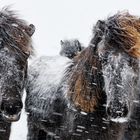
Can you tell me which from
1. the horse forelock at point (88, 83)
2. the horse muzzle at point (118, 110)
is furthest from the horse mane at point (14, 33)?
the horse muzzle at point (118, 110)

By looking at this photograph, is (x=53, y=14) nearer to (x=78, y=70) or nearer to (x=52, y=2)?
(x=52, y=2)

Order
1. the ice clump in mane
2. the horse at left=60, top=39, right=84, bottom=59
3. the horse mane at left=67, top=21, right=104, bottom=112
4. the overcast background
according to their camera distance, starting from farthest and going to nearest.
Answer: the overcast background, the horse at left=60, top=39, right=84, bottom=59, the ice clump in mane, the horse mane at left=67, top=21, right=104, bottom=112

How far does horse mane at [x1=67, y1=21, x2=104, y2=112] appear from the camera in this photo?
7441 millimetres

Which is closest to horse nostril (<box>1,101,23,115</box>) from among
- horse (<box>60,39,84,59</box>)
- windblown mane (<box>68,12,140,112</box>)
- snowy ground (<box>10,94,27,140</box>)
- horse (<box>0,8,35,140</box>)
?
horse (<box>0,8,35,140</box>)

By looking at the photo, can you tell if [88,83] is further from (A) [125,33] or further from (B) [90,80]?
(A) [125,33]

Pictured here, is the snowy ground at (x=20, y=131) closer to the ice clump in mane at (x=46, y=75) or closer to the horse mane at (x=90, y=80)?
the ice clump in mane at (x=46, y=75)

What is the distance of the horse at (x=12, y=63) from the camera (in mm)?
6418

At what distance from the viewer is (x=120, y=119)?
701 centimetres

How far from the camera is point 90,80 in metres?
7.48

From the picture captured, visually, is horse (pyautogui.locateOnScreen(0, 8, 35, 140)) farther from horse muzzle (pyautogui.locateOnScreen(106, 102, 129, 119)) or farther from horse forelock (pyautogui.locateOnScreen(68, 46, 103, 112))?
horse muzzle (pyautogui.locateOnScreen(106, 102, 129, 119))

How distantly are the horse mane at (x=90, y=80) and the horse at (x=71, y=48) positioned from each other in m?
2.08

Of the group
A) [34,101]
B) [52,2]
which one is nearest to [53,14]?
[52,2]

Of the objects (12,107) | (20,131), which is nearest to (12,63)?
(12,107)

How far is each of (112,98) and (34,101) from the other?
254 centimetres
